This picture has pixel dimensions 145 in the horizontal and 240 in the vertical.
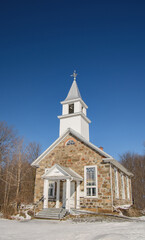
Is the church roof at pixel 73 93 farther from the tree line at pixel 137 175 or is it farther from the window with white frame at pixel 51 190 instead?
the tree line at pixel 137 175

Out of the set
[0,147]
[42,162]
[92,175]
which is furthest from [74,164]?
[0,147]

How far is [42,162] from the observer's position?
64.0 ft

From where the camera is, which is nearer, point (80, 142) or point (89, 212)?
point (89, 212)

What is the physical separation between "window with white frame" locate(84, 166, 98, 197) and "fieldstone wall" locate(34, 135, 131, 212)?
0.91 ft

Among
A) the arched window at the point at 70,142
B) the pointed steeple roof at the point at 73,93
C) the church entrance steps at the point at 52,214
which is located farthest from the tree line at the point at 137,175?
the church entrance steps at the point at 52,214

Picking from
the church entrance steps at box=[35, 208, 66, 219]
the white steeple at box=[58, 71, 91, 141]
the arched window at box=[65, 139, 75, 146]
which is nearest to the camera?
the church entrance steps at box=[35, 208, 66, 219]

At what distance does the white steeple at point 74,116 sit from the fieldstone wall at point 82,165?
9.42 ft

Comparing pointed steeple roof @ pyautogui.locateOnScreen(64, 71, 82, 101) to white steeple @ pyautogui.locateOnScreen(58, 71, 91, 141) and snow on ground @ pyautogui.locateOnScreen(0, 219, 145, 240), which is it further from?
snow on ground @ pyautogui.locateOnScreen(0, 219, 145, 240)

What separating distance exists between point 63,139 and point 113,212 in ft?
24.4

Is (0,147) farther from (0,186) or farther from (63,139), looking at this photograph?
(63,139)

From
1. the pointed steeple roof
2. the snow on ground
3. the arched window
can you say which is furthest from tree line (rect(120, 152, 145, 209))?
the snow on ground

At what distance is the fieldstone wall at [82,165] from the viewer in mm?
15789

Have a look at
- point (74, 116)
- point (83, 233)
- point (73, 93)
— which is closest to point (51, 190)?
point (74, 116)

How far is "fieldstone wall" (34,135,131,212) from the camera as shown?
1579 centimetres
